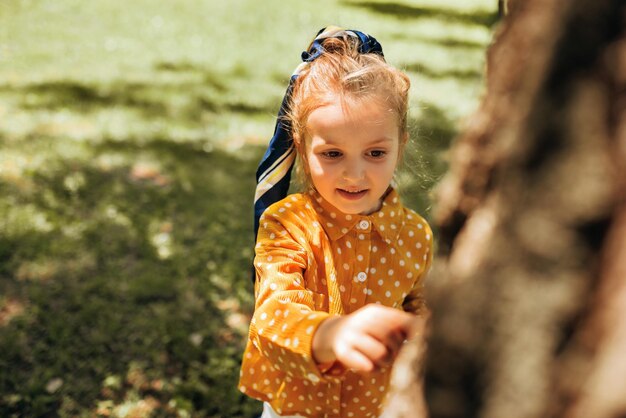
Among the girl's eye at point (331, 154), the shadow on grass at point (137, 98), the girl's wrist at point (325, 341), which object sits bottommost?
the shadow on grass at point (137, 98)

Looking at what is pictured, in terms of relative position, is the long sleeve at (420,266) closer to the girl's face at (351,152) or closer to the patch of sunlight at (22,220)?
the girl's face at (351,152)

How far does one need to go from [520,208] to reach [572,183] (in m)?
0.07

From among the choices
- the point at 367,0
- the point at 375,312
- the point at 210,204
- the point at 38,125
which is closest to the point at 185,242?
the point at 210,204

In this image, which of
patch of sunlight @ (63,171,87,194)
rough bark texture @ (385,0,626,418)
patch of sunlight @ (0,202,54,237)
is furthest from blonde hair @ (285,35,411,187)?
patch of sunlight @ (63,171,87,194)

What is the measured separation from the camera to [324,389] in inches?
76.7

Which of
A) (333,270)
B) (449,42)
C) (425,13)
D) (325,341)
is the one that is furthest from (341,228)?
(425,13)

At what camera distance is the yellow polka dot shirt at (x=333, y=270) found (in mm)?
1901

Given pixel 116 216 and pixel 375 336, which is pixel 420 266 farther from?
pixel 116 216

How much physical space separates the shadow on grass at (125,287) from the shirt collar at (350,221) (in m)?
1.47

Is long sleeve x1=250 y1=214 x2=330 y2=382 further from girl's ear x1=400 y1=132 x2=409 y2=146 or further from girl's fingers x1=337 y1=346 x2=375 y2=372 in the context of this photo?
girl's ear x1=400 y1=132 x2=409 y2=146

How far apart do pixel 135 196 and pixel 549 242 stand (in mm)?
4231

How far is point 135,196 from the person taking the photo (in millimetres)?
4648

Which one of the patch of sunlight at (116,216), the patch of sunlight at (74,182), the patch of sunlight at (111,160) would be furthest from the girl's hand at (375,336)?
the patch of sunlight at (111,160)

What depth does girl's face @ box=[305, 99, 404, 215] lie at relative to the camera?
1.94 metres
